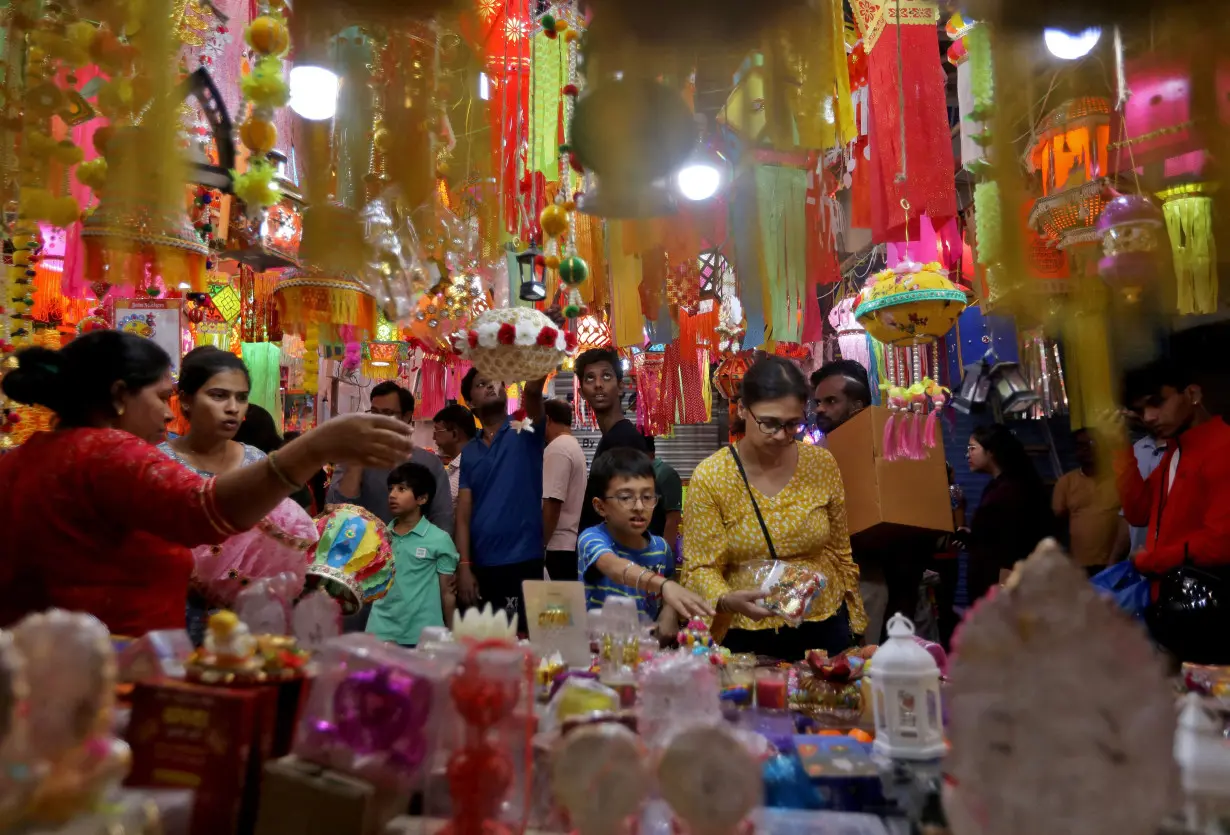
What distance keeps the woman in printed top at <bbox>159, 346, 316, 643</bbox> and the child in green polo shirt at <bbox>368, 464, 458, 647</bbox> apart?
47.5 inches

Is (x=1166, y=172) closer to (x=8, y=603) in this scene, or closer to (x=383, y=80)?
(x=383, y=80)

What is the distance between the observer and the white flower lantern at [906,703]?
1137 millimetres

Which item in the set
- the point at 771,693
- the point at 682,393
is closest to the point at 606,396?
the point at 771,693

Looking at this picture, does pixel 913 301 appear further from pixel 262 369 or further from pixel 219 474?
pixel 262 369

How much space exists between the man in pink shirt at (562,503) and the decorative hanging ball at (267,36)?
2.20 m

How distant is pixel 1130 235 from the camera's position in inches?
79.3

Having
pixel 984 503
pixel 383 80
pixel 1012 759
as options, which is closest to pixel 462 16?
pixel 383 80

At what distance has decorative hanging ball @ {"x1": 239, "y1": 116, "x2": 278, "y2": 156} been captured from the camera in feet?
4.92

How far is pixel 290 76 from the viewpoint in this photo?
5.15 ft

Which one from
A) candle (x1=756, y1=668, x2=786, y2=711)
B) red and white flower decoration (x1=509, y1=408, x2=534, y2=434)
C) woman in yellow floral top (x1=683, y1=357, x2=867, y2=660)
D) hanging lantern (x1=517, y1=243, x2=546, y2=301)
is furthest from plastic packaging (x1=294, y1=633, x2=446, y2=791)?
red and white flower decoration (x1=509, y1=408, x2=534, y2=434)

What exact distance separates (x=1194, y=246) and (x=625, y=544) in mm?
1761

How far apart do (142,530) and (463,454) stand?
228cm

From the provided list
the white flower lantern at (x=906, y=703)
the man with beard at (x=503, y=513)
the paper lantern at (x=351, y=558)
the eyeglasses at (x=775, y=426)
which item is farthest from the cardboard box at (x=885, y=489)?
the paper lantern at (x=351, y=558)

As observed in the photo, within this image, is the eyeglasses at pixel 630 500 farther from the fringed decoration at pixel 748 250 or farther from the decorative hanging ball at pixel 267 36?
the decorative hanging ball at pixel 267 36
